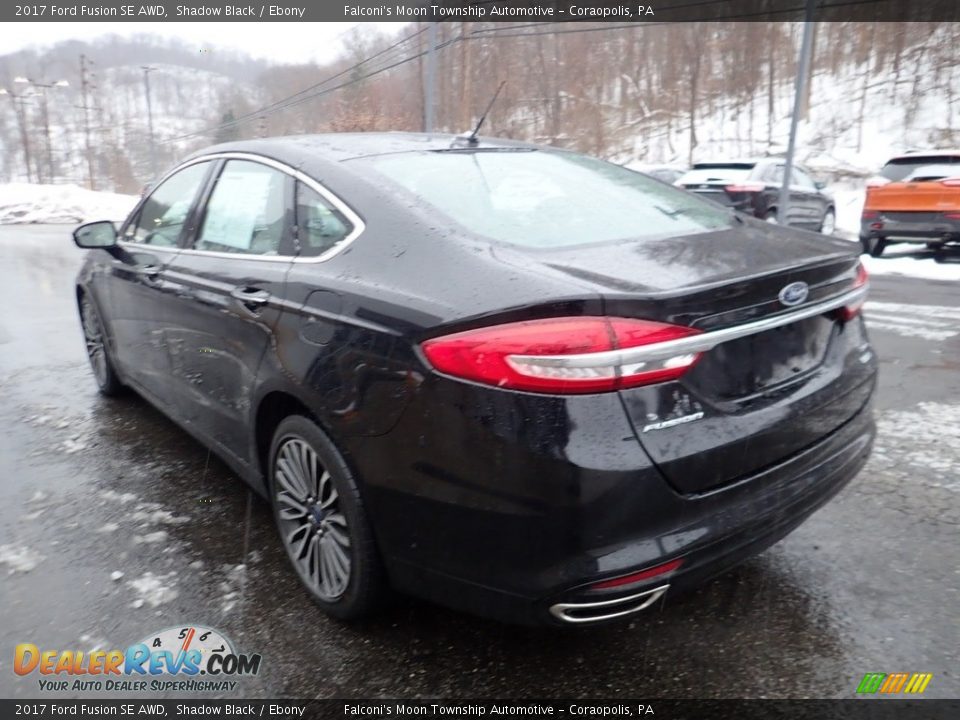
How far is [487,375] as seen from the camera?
1886mm

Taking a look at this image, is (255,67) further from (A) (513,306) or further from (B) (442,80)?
(A) (513,306)

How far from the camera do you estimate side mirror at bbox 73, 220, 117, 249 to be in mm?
4133

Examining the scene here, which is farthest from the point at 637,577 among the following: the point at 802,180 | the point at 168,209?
the point at 802,180

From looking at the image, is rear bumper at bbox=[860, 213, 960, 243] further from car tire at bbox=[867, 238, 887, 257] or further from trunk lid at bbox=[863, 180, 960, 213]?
car tire at bbox=[867, 238, 887, 257]

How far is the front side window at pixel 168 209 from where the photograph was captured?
369 centimetres

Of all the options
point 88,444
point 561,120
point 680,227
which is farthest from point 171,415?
point 561,120

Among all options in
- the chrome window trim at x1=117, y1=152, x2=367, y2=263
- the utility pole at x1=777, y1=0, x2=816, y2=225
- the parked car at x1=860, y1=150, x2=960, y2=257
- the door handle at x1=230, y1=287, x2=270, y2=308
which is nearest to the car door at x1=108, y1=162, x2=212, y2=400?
the chrome window trim at x1=117, y1=152, x2=367, y2=263

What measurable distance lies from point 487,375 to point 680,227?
3.81ft

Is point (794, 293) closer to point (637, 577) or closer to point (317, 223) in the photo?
point (637, 577)

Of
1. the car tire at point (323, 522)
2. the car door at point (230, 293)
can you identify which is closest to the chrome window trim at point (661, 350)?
the car tire at point (323, 522)

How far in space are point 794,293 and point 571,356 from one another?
809 millimetres

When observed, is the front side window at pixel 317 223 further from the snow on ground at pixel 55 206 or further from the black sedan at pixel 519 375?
the snow on ground at pixel 55 206

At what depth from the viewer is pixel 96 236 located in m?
4.14

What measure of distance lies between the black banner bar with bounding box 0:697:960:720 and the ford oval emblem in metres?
1.14
